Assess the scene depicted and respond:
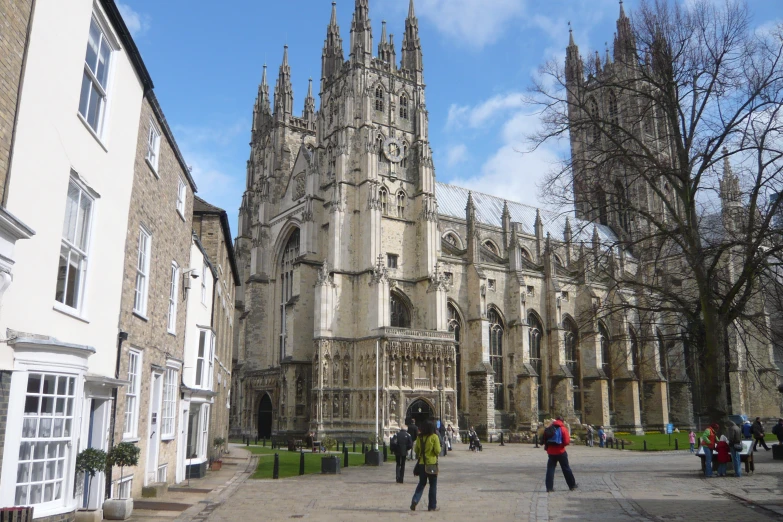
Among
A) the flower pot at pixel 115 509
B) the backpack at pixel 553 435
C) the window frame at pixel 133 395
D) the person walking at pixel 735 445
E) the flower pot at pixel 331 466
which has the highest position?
the window frame at pixel 133 395

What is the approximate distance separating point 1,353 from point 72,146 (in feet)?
9.84

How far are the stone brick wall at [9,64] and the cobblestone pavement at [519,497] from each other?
6.64 m

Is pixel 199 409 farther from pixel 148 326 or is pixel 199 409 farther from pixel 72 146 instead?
pixel 72 146

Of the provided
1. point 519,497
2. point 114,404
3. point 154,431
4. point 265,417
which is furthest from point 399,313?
point 114,404

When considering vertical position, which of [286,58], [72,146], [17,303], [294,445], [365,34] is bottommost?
[294,445]

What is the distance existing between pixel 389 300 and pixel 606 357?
24.9 metres

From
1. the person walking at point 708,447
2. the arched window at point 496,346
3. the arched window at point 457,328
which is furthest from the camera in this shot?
the arched window at point 496,346

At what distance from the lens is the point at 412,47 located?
167ft

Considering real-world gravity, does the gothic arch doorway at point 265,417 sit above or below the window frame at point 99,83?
below

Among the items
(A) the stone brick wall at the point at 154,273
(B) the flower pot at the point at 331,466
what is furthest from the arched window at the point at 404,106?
(A) the stone brick wall at the point at 154,273

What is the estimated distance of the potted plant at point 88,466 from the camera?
8836 mm

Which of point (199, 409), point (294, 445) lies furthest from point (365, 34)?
point (199, 409)

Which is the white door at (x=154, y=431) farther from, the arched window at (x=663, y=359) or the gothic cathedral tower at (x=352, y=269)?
the arched window at (x=663, y=359)

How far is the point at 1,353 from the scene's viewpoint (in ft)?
22.7
